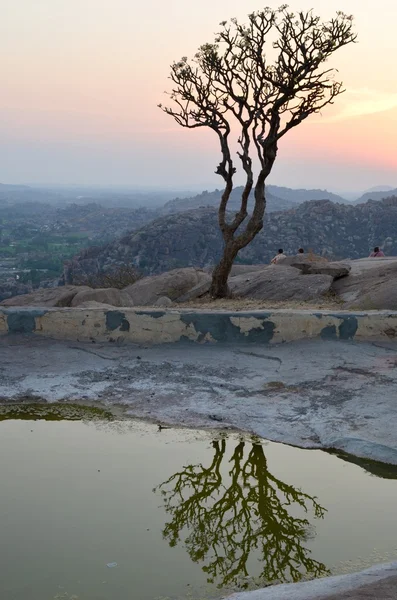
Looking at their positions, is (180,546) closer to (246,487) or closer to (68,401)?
(246,487)

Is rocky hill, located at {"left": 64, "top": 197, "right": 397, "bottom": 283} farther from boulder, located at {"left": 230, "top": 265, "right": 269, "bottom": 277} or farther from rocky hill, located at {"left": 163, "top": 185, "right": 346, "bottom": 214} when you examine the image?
rocky hill, located at {"left": 163, "top": 185, "right": 346, "bottom": 214}

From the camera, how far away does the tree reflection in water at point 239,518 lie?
135 inches

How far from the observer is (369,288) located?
33.3ft

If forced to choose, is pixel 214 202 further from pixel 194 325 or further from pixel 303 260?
pixel 194 325

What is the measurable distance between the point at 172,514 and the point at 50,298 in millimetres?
10228

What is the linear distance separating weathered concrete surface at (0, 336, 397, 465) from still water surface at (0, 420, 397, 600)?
271mm

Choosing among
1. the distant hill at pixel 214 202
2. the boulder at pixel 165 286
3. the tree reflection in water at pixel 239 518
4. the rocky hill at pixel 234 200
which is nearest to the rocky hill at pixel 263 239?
the boulder at pixel 165 286

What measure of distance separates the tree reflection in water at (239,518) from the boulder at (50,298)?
866 cm

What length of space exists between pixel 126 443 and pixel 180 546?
1.46 metres

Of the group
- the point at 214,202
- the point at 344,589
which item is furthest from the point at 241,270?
the point at 214,202

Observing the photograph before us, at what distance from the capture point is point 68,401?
229 inches

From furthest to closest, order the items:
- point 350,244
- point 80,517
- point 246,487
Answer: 1. point 350,244
2. point 246,487
3. point 80,517

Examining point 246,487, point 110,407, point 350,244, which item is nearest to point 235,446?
point 246,487

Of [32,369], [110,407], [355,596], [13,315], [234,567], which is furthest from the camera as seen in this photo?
[13,315]
